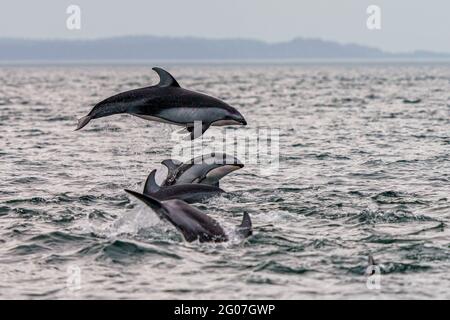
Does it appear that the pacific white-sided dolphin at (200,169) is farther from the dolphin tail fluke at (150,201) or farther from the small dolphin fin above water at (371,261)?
the small dolphin fin above water at (371,261)

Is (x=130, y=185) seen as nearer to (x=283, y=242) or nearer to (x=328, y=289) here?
(x=283, y=242)

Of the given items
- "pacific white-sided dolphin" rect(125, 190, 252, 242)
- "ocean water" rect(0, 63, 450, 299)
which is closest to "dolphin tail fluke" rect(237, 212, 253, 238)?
"ocean water" rect(0, 63, 450, 299)

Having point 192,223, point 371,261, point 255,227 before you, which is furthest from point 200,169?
point 371,261

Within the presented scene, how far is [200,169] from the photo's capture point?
20.1 meters

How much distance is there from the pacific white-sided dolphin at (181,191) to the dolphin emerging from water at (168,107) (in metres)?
1.15

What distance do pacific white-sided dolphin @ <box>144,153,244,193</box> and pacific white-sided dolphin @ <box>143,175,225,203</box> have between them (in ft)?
2.36

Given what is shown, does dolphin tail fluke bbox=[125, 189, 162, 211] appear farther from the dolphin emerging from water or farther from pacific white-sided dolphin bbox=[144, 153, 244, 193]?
pacific white-sided dolphin bbox=[144, 153, 244, 193]

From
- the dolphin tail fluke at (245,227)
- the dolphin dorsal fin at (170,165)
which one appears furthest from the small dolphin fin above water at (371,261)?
the dolphin dorsal fin at (170,165)

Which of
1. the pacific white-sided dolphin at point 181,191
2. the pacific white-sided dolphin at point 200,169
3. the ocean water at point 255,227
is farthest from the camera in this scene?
the pacific white-sided dolphin at point 200,169

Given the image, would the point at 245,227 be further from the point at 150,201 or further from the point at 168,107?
the point at 168,107

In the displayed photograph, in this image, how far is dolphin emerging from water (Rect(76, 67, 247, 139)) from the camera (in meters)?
18.2

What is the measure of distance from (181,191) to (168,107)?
1830 millimetres

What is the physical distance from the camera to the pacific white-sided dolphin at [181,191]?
17875 mm

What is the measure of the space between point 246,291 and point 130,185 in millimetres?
10755
